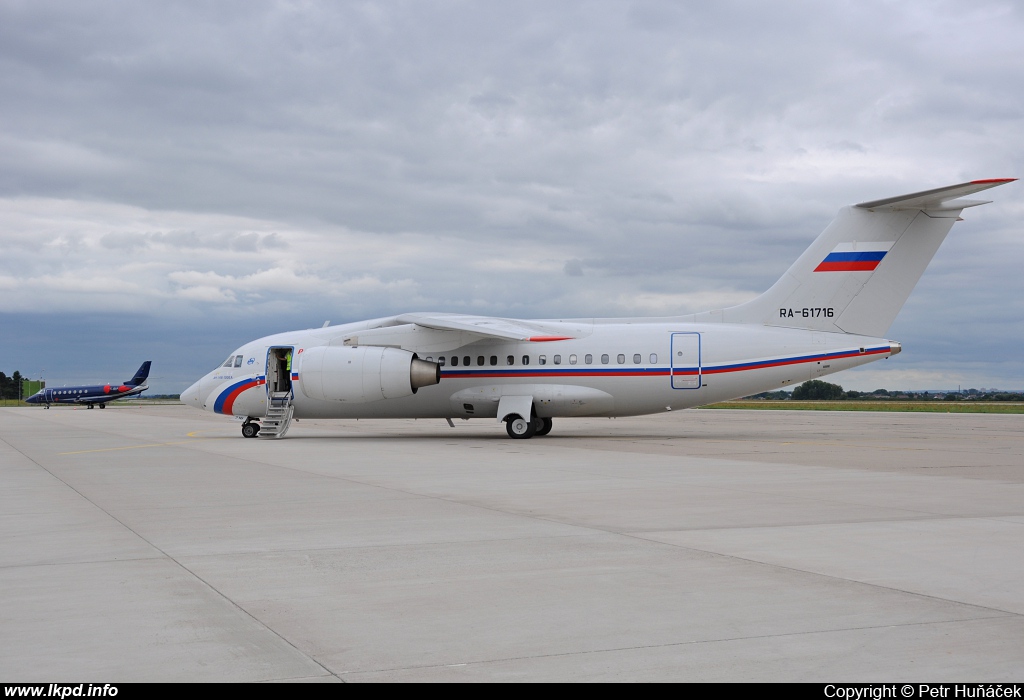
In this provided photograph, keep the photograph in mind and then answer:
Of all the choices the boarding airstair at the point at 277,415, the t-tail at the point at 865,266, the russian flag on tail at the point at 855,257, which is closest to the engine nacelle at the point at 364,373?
the boarding airstair at the point at 277,415

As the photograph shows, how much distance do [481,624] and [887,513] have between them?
678 cm

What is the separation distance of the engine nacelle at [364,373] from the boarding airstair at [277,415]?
1746 mm

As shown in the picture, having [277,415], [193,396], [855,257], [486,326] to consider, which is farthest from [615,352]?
[193,396]

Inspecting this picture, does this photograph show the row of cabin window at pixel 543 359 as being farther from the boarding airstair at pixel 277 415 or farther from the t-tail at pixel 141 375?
the t-tail at pixel 141 375

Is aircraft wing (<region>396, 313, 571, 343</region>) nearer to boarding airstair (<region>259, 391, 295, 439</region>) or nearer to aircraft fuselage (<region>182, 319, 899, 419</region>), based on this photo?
aircraft fuselage (<region>182, 319, 899, 419</region>)

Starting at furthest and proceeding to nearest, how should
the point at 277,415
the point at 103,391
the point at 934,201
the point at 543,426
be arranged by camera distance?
1. the point at 103,391
2. the point at 543,426
3. the point at 277,415
4. the point at 934,201

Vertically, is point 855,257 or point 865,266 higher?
point 855,257

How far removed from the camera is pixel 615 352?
27625 mm

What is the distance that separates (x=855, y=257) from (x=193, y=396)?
22.5 meters

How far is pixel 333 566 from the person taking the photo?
306 inches

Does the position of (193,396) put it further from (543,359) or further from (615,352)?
(615,352)

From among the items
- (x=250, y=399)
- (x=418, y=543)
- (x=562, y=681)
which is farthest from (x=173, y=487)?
(x=250, y=399)
